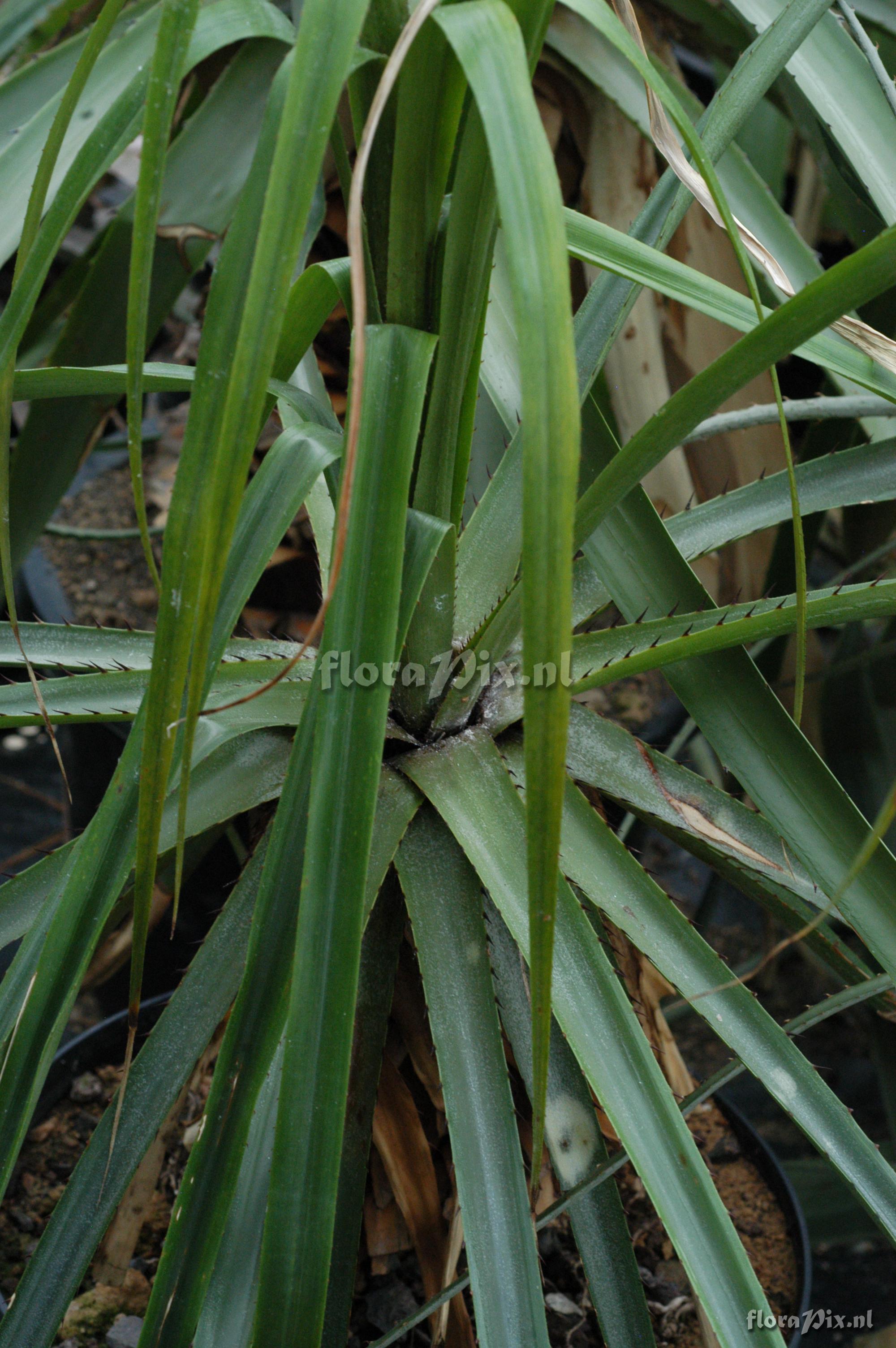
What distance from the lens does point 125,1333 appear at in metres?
0.49

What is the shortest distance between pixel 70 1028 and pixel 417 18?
0.95 meters

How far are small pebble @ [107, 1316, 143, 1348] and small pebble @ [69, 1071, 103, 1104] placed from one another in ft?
0.49

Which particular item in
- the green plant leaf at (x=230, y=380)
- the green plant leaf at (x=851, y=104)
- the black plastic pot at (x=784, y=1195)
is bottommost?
the black plastic pot at (x=784, y=1195)

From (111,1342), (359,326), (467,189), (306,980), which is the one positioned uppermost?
(467,189)

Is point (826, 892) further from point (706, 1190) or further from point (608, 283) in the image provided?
point (608, 283)

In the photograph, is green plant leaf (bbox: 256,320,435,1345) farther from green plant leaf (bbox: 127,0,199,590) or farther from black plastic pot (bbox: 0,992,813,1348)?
black plastic pot (bbox: 0,992,813,1348)

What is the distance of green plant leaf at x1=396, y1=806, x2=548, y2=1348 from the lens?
32 centimetres

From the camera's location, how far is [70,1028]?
36.6 inches

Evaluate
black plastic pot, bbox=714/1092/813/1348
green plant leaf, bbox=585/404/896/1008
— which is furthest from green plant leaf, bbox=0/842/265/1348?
black plastic pot, bbox=714/1092/813/1348

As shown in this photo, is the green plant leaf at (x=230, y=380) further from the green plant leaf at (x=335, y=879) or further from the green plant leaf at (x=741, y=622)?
the green plant leaf at (x=741, y=622)

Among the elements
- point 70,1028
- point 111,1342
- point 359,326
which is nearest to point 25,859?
point 70,1028

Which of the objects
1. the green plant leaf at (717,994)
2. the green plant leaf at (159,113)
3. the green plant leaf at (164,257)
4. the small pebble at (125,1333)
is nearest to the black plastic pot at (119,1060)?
the small pebble at (125,1333)
